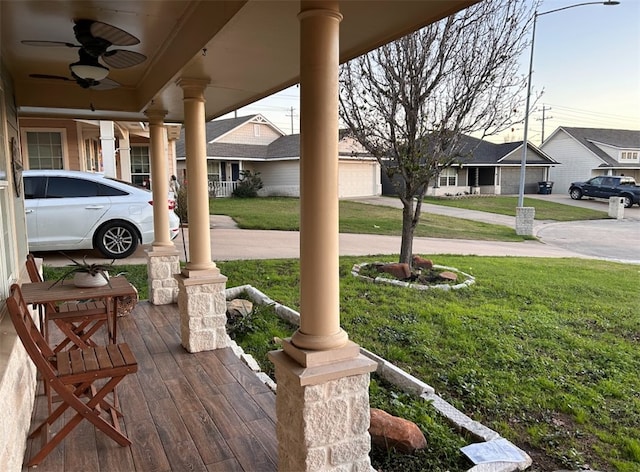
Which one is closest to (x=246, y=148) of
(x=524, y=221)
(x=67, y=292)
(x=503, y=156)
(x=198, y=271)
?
(x=524, y=221)

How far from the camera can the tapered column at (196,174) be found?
397 centimetres

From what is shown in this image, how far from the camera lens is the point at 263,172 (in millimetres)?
24891

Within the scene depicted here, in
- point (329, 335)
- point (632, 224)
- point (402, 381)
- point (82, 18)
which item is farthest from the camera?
point (632, 224)

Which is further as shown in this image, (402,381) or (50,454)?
(402,381)

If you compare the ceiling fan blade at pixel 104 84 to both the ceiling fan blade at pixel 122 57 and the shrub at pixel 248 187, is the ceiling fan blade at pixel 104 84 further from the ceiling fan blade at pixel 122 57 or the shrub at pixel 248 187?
the shrub at pixel 248 187

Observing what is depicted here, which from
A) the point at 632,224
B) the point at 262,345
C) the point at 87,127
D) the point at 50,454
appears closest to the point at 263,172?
the point at 87,127

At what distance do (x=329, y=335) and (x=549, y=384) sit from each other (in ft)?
8.23

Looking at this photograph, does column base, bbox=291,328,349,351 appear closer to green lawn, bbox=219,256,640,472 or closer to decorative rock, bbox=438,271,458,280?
green lawn, bbox=219,256,640,472

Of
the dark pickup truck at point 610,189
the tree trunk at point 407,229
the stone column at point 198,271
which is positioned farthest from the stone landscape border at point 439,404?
Answer: the dark pickup truck at point 610,189

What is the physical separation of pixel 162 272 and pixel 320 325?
3864 mm

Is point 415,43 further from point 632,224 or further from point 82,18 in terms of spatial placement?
point 632,224

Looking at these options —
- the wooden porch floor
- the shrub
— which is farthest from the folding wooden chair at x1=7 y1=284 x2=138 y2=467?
the shrub

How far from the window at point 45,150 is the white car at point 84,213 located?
93.1 inches

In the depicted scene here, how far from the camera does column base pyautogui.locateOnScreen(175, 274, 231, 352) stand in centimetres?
410
